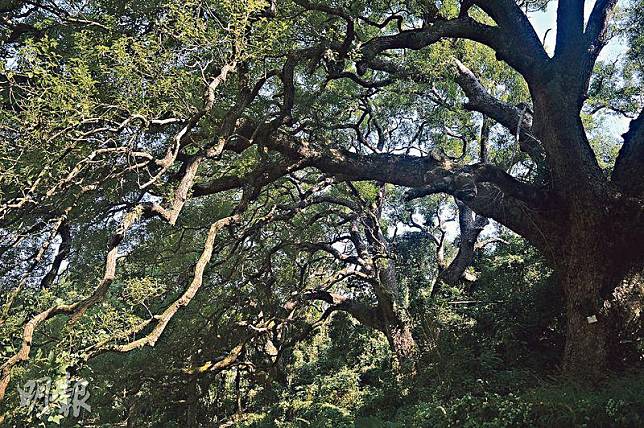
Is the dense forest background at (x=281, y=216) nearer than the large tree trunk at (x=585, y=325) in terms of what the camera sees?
Yes

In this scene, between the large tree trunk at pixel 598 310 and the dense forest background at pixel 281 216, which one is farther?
the large tree trunk at pixel 598 310

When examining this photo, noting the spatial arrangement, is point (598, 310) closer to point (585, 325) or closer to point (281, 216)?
Result: point (585, 325)

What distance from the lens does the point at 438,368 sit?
739cm

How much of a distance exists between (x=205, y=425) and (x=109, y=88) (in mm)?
6273

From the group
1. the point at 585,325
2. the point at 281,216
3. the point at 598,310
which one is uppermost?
the point at 281,216

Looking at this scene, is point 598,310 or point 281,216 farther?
→ point 281,216

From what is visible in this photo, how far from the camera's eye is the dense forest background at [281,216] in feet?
14.5

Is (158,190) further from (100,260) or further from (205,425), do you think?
(205,425)

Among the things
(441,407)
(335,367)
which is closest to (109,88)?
(441,407)

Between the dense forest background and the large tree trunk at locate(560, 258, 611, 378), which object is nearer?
the dense forest background

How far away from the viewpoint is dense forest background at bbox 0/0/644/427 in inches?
174

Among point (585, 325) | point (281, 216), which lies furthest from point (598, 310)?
point (281, 216)

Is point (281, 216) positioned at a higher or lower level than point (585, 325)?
higher

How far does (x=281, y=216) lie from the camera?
7.00m
